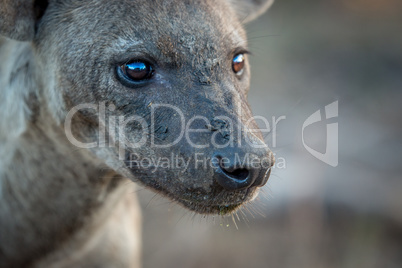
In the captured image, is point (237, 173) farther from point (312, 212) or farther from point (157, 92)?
point (312, 212)

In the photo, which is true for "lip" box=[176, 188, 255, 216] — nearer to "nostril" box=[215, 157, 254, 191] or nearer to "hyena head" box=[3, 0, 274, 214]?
"hyena head" box=[3, 0, 274, 214]

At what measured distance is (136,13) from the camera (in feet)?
8.72

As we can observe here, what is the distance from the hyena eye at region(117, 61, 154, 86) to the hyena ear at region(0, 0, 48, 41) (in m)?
0.67

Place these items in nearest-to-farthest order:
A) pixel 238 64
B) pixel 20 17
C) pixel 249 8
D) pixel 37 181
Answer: pixel 20 17, pixel 238 64, pixel 37 181, pixel 249 8

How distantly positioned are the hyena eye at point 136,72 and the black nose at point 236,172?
0.63 m

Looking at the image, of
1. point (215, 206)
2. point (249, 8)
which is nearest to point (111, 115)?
point (215, 206)

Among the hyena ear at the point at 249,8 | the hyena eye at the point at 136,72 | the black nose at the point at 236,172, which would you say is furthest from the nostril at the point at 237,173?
the hyena ear at the point at 249,8

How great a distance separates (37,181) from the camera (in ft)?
10.5

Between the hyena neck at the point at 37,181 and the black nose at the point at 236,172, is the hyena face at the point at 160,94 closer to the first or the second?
the black nose at the point at 236,172

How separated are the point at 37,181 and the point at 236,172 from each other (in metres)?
1.51

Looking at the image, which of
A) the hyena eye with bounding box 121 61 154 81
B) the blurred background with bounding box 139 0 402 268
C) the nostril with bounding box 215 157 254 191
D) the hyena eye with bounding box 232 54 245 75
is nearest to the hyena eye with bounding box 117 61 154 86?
the hyena eye with bounding box 121 61 154 81

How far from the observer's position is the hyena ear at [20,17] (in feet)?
8.91

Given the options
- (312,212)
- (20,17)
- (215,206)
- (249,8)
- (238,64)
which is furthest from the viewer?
(312,212)

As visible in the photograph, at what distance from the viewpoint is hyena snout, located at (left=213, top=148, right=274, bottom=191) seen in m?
2.24
